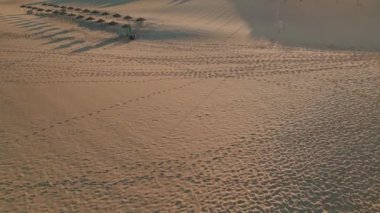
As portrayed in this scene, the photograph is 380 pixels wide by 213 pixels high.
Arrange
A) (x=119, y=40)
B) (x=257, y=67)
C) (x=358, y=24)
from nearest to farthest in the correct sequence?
(x=257, y=67), (x=119, y=40), (x=358, y=24)

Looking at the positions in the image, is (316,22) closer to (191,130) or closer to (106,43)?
(106,43)

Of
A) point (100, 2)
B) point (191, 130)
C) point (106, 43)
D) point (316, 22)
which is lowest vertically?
point (191, 130)

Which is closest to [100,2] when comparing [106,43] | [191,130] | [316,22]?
[106,43]

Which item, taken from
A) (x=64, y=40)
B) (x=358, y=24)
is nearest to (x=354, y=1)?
(x=358, y=24)

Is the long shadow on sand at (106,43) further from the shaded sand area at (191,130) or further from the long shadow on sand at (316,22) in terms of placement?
the long shadow on sand at (316,22)

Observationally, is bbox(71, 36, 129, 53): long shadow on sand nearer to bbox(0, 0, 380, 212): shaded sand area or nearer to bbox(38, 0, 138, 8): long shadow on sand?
bbox(0, 0, 380, 212): shaded sand area

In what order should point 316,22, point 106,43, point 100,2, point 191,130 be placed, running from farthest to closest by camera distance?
point 100,2 → point 316,22 → point 106,43 → point 191,130

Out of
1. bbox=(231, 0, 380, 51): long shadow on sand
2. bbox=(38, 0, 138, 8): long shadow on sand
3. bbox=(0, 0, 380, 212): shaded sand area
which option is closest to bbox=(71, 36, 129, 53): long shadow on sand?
bbox=(0, 0, 380, 212): shaded sand area

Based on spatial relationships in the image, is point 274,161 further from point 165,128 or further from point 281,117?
point 165,128

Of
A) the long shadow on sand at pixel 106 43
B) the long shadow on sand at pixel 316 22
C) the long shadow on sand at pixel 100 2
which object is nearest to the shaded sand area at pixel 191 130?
the long shadow on sand at pixel 106 43
